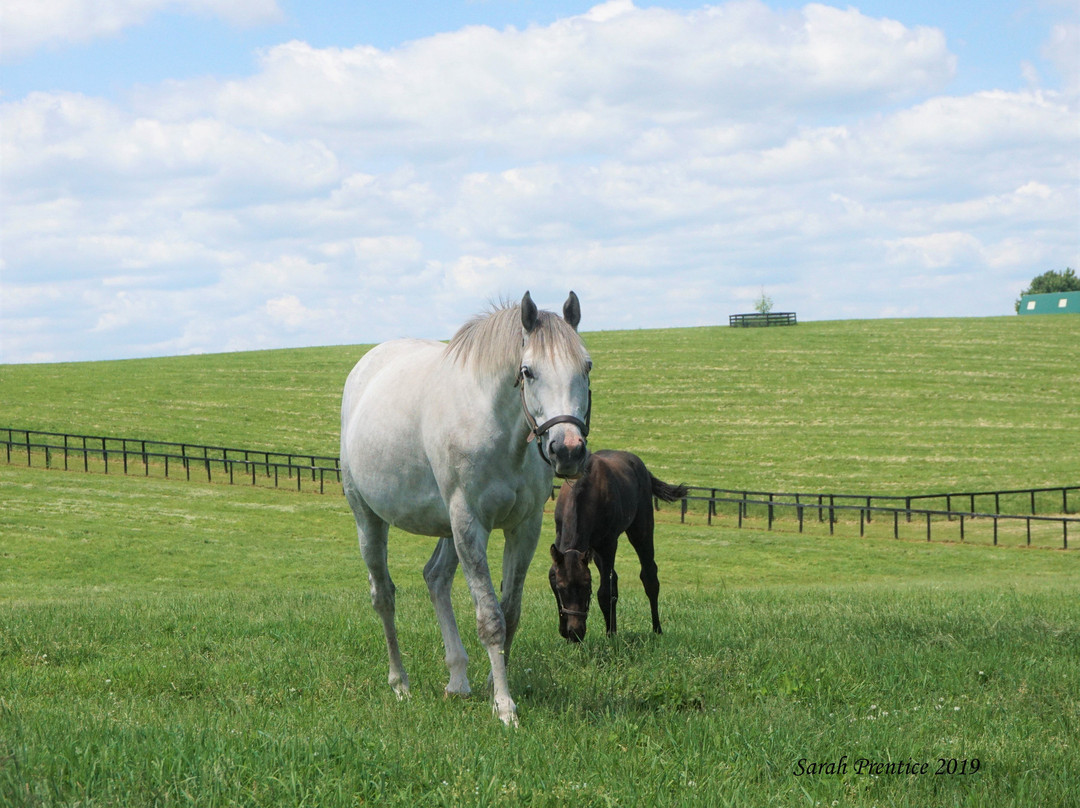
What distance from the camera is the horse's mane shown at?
5.63 meters

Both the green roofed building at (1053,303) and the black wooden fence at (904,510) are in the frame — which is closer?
the black wooden fence at (904,510)

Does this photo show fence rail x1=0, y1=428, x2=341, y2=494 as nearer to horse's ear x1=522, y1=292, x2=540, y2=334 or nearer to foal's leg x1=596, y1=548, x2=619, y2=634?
foal's leg x1=596, y1=548, x2=619, y2=634

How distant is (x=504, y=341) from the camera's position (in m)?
6.09

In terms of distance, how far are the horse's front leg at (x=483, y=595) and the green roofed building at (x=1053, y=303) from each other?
117176mm

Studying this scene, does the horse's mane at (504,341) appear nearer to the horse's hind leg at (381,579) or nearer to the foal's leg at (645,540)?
the horse's hind leg at (381,579)

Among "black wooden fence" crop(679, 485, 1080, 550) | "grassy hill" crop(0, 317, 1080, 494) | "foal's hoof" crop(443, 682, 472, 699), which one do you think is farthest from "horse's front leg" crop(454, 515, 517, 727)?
"grassy hill" crop(0, 317, 1080, 494)

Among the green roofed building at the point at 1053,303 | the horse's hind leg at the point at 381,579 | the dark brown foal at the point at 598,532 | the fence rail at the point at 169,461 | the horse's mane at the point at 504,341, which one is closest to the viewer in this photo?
the horse's mane at the point at 504,341

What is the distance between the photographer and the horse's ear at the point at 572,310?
19.8ft

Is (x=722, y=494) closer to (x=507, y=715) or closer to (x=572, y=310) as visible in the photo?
(x=572, y=310)

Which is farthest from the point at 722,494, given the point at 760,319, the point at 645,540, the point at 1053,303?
the point at 1053,303

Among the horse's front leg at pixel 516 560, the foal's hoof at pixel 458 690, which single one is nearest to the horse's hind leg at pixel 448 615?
the foal's hoof at pixel 458 690

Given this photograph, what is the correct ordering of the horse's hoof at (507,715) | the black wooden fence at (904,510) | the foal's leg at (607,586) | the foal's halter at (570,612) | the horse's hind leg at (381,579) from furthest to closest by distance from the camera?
1. the black wooden fence at (904,510)
2. the foal's leg at (607,586)
3. the foal's halter at (570,612)
4. the horse's hind leg at (381,579)
5. the horse's hoof at (507,715)

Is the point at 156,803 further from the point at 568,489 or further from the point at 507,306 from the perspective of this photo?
the point at 568,489

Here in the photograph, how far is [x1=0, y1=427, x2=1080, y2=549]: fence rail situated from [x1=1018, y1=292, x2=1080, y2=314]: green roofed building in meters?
84.7
